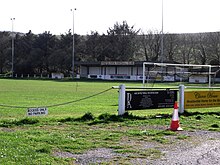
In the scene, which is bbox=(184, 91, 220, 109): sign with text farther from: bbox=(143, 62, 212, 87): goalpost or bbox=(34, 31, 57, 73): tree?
bbox=(34, 31, 57, 73): tree

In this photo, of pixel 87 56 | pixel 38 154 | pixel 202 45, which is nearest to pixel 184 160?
pixel 38 154

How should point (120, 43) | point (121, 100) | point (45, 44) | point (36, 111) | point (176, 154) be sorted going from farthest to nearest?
1. point (45, 44)
2. point (120, 43)
3. point (121, 100)
4. point (36, 111)
5. point (176, 154)

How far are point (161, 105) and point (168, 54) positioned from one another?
3345 inches

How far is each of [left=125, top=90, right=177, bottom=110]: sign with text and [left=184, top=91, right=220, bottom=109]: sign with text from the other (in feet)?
2.19

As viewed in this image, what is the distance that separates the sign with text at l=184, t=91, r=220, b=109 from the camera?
15.8 metres

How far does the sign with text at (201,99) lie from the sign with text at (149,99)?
0.67 m

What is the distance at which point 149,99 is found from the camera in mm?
14680

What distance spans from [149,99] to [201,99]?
2732mm

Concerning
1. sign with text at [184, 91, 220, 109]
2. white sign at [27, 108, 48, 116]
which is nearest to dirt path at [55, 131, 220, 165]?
white sign at [27, 108, 48, 116]

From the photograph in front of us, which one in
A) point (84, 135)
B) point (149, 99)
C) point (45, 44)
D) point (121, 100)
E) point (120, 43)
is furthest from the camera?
point (45, 44)

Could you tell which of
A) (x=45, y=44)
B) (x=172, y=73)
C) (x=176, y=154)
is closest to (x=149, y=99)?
(x=176, y=154)

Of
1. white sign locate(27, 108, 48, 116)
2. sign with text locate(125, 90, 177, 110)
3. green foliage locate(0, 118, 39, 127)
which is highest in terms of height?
sign with text locate(125, 90, 177, 110)

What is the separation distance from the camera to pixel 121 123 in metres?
12.6

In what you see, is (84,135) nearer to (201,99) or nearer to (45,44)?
(201,99)
